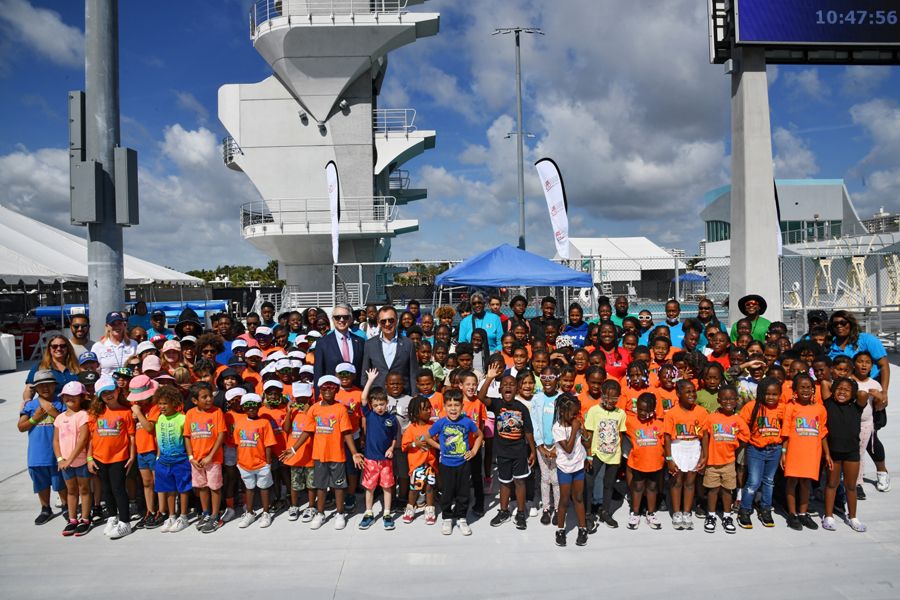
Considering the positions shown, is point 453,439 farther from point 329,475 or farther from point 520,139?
point 520,139

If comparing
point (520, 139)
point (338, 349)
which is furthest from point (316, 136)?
point (338, 349)

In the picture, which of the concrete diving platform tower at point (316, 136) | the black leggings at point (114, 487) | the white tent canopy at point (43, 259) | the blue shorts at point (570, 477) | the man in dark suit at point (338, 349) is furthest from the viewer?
the concrete diving platform tower at point (316, 136)

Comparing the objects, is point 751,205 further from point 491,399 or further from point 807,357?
point 491,399

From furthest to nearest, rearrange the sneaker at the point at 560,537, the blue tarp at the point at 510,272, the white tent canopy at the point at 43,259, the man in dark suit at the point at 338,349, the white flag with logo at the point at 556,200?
the white tent canopy at the point at 43,259, the white flag with logo at the point at 556,200, the blue tarp at the point at 510,272, the man in dark suit at the point at 338,349, the sneaker at the point at 560,537

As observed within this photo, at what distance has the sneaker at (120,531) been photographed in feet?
15.5

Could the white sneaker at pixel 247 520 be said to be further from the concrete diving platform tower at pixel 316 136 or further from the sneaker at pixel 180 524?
the concrete diving platform tower at pixel 316 136

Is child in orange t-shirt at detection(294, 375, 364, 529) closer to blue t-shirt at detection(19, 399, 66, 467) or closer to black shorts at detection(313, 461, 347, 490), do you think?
black shorts at detection(313, 461, 347, 490)

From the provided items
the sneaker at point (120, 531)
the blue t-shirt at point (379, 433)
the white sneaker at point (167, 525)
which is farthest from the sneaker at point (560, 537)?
the sneaker at point (120, 531)

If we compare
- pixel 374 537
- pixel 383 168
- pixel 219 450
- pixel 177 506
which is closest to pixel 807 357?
pixel 374 537

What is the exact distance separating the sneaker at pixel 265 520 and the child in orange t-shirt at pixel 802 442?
426 cm

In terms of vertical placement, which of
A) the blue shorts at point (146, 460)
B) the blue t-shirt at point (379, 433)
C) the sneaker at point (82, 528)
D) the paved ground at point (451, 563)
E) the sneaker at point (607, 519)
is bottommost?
the paved ground at point (451, 563)

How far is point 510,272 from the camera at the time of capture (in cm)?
1105

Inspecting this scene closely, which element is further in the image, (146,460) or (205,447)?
(146,460)

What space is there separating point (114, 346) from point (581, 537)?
499cm
